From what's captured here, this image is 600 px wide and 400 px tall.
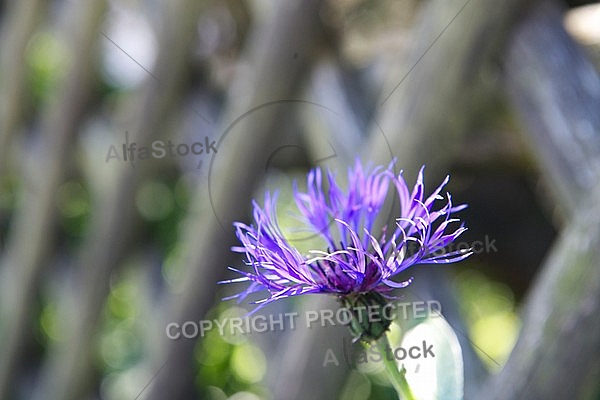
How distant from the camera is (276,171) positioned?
1046mm

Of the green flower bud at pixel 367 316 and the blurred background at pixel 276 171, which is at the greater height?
the blurred background at pixel 276 171

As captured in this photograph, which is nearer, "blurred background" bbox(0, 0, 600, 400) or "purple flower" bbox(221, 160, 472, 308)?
"purple flower" bbox(221, 160, 472, 308)

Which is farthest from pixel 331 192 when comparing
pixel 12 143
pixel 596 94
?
pixel 12 143

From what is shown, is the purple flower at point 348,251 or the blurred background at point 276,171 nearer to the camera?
the purple flower at point 348,251

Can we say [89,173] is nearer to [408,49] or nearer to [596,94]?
[408,49]

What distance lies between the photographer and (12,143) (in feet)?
4.88

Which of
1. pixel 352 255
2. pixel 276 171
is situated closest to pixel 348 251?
pixel 352 255

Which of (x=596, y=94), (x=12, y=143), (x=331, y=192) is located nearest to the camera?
(x=331, y=192)

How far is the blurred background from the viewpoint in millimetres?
555

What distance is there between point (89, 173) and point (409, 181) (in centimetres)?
72

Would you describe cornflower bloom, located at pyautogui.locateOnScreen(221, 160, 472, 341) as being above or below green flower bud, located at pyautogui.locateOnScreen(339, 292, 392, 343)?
above

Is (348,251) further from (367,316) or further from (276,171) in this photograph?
(276,171)

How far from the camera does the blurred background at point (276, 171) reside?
555 mm

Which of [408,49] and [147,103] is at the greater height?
[147,103]
